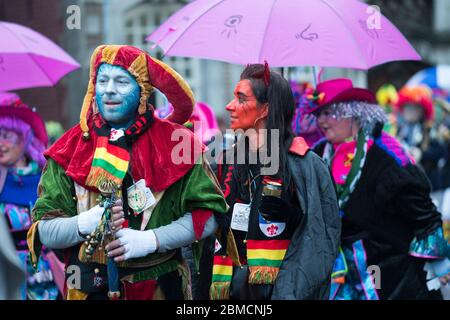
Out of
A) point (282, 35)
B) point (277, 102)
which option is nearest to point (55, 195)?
point (277, 102)

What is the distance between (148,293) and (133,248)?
32 cm

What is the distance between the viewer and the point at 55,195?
14.4 ft

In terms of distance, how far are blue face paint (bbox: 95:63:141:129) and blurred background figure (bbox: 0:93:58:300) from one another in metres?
1.81

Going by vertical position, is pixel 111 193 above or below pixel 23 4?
below

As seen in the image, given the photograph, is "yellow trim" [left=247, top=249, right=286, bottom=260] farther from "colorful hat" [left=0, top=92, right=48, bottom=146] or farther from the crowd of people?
"colorful hat" [left=0, top=92, right=48, bottom=146]

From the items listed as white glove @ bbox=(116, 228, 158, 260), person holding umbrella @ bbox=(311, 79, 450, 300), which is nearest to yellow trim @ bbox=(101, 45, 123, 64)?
white glove @ bbox=(116, 228, 158, 260)

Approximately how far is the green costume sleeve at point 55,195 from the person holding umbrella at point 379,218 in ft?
6.89

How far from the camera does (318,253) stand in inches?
179

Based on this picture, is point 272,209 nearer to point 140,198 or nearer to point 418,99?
point 140,198

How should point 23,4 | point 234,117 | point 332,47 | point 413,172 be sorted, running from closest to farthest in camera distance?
point 234,117 → point 332,47 → point 413,172 → point 23,4

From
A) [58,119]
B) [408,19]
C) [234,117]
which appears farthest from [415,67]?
[234,117]

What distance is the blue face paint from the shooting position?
4414 millimetres

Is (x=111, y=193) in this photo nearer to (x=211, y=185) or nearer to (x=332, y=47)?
(x=211, y=185)

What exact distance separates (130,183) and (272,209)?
0.72 m
